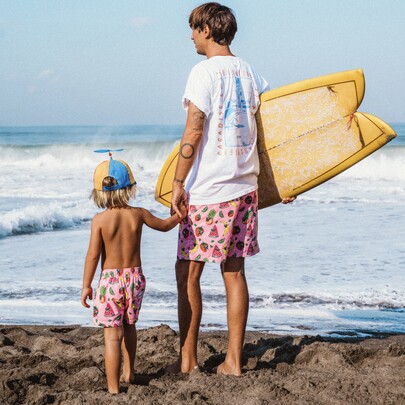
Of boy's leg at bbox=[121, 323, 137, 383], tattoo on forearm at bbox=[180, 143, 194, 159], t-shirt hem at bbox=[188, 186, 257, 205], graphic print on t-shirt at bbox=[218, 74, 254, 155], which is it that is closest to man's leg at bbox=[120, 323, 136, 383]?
boy's leg at bbox=[121, 323, 137, 383]

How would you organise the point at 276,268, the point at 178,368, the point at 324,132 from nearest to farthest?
the point at 178,368
the point at 324,132
the point at 276,268

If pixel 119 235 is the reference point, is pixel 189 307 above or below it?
below

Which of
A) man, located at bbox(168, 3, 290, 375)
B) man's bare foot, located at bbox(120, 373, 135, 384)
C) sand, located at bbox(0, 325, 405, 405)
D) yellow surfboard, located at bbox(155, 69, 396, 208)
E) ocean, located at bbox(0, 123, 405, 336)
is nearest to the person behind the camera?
sand, located at bbox(0, 325, 405, 405)

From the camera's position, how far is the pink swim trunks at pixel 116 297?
317cm

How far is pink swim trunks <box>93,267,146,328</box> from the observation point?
3166 millimetres

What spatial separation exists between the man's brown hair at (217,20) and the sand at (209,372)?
1.53 metres

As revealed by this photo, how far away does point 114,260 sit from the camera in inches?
125

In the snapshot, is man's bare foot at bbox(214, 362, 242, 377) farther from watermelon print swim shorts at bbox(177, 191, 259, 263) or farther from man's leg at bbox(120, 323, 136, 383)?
watermelon print swim shorts at bbox(177, 191, 259, 263)

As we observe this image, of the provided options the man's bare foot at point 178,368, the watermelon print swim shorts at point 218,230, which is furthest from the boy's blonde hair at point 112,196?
the man's bare foot at point 178,368

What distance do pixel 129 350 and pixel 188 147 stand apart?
37.8 inches

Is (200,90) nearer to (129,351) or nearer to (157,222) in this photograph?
(157,222)

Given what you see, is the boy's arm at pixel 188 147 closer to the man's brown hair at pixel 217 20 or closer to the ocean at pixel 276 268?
the man's brown hair at pixel 217 20

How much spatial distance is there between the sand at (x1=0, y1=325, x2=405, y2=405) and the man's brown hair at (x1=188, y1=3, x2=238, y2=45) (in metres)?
1.53

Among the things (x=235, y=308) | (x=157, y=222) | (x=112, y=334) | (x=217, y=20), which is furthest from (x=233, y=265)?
(x=217, y=20)
